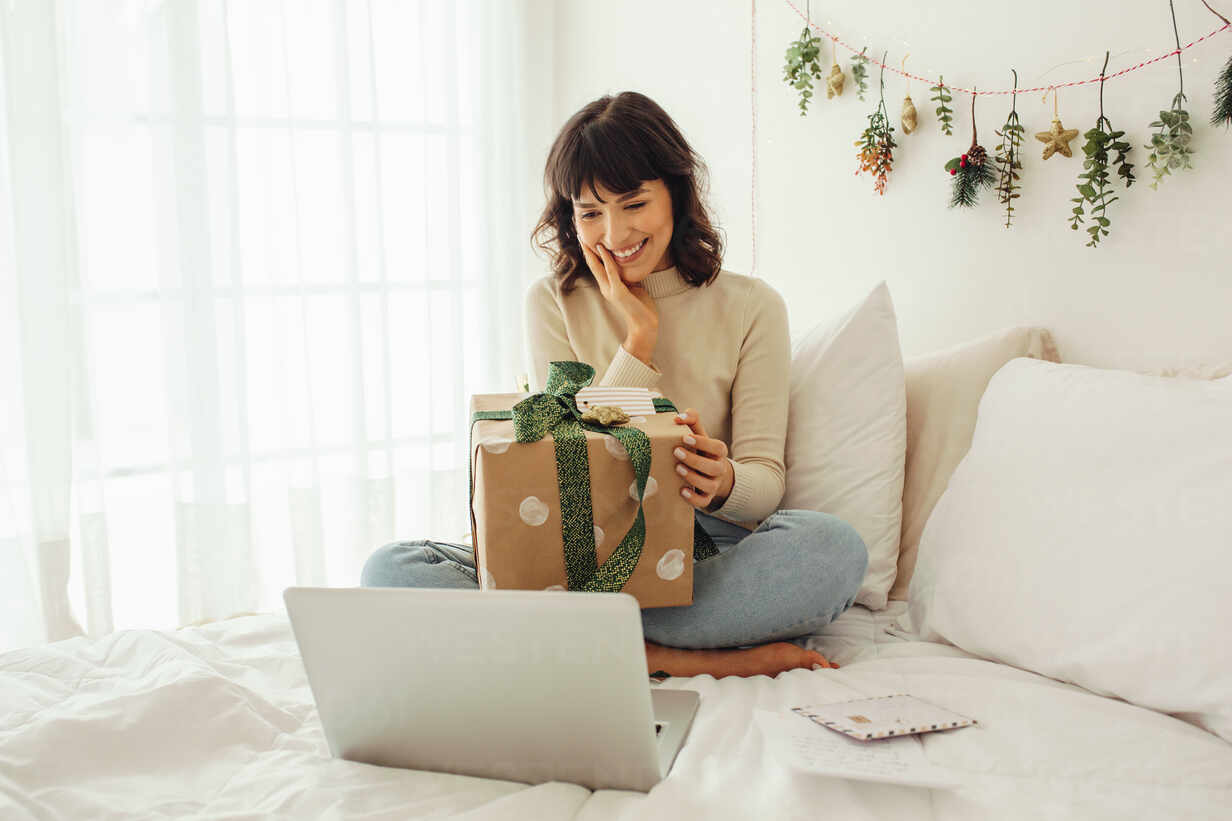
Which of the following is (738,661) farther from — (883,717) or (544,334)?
(544,334)

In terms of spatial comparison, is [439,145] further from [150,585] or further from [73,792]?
[73,792]

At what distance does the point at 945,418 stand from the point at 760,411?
0.29 meters

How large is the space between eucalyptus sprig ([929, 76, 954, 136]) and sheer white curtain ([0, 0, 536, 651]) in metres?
1.28

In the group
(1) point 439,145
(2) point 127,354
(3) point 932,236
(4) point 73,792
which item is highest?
(1) point 439,145

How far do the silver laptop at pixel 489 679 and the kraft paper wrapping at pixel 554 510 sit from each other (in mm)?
220

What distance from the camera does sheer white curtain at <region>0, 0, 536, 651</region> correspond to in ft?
6.31

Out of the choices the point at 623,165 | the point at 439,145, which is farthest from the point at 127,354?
the point at 623,165

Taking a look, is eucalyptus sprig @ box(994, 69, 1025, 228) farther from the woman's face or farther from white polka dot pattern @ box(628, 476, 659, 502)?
white polka dot pattern @ box(628, 476, 659, 502)

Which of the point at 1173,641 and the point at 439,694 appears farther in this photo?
the point at 1173,641

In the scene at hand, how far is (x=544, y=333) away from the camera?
5.35ft

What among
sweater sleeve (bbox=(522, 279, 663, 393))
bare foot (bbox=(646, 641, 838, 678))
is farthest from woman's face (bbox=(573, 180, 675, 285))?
bare foot (bbox=(646, 641, 838, 678))

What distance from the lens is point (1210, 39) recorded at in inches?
49.4

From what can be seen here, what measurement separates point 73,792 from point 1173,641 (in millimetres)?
1069

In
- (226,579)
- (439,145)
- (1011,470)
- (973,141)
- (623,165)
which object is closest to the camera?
(1011,470)
